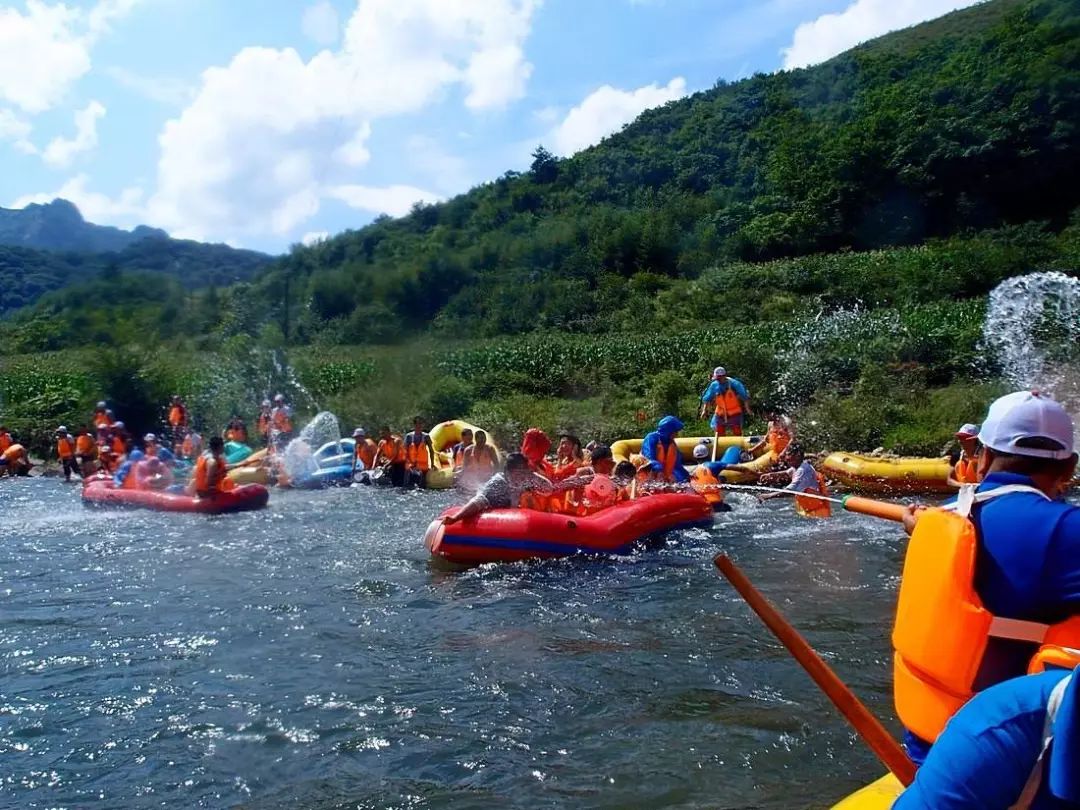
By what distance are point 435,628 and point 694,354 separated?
15.8m

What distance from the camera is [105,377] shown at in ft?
72.6

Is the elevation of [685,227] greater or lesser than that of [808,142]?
lesser

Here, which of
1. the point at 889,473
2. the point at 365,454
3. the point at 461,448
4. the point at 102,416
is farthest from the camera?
the point at 102,416

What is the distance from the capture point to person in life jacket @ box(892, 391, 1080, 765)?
6.13 ft

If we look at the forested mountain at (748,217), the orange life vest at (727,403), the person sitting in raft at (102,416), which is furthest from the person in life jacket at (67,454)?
the orange life vest at (727,403)

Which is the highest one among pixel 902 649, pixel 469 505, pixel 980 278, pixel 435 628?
pixel 980 278

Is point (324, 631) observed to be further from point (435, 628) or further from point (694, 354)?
point (694, 354)

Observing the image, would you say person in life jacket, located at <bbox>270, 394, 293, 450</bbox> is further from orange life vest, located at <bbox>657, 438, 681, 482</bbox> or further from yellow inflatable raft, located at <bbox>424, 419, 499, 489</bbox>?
orange life vest, located at <bbox>657, 438, 681, 482</bbox>

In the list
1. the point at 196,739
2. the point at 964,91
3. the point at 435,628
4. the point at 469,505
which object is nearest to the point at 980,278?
the point at 964,91

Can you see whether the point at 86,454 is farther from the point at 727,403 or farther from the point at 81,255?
the point at 81,255

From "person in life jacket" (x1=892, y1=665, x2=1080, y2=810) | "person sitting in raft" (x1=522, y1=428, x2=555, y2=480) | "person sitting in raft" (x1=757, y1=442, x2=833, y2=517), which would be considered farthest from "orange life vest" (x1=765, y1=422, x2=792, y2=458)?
"person in life jacket" (x1=892, y1=665, x2=1080, y2=810)

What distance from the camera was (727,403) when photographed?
13469 mm

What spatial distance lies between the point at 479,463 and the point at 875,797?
10.7 metres

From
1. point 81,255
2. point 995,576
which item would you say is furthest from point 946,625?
point 81,255
